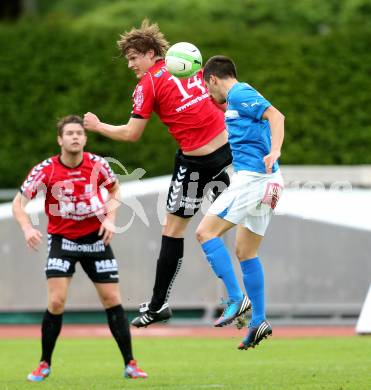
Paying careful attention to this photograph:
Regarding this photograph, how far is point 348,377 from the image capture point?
1044cm

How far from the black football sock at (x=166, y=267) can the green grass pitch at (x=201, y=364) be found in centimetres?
82

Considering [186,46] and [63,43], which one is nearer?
[186,46]

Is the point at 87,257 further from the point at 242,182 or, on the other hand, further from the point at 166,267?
the point at 242,182

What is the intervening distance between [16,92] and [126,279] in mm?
5022

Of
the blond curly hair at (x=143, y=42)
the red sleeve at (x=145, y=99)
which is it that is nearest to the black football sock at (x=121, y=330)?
the red sleeve at (x=145, y=99)

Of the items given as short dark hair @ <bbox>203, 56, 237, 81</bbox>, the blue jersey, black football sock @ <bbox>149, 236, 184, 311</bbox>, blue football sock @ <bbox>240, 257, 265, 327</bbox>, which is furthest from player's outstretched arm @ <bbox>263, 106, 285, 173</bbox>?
black football sock @ <bbox>149, 236, 184, 311</bbox>

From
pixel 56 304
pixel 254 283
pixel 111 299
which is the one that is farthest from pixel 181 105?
pixel 56 304

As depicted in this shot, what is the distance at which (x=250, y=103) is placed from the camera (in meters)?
9.15

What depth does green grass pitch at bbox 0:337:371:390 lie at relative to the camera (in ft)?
33.5

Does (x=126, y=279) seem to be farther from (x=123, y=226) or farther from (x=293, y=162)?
(x=293, y=162)

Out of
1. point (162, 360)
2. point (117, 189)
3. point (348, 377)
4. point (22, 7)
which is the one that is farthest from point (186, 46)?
point (22, 7)

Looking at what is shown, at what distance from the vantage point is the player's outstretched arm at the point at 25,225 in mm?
10398

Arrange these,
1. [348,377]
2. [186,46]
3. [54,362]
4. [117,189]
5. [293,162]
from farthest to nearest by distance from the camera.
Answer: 1. [293,162]
2. [54,362]
3. [117,189]
4. [348,377]
5. [186,46]

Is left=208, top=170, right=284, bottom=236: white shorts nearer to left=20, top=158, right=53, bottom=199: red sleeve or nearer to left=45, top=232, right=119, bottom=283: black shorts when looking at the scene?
left=45, top=232, right=119, bottom=283: black shorts
